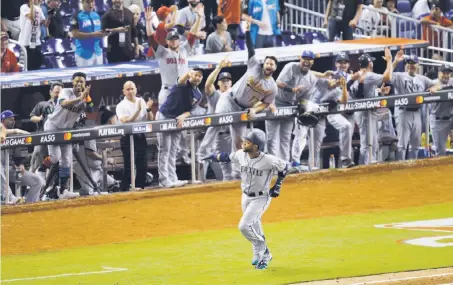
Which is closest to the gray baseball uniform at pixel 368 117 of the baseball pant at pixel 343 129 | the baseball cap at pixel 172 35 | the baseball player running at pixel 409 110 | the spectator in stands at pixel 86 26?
the baseball pant at pixel 343 129

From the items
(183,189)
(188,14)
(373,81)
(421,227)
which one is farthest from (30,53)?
(421,227)

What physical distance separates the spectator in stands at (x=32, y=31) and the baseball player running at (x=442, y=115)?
711 centimetres

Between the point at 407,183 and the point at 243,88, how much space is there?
3.28m

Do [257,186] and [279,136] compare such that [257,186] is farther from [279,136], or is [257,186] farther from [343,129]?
[343,129]

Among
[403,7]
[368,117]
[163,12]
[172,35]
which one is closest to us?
[172,35]

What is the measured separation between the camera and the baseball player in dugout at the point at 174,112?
67.8 ft

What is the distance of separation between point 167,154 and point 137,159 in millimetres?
482

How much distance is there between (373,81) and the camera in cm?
2269

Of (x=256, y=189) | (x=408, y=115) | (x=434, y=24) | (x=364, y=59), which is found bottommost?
(x=408, y=115)

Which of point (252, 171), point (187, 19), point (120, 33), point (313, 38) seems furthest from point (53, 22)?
point (252, 171)

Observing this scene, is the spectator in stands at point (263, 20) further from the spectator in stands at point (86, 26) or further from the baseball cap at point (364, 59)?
the spectator in stands at point (86, 26)

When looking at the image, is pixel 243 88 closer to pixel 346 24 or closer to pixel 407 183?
pixel 407 183

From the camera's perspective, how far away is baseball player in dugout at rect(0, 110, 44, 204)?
768 inches

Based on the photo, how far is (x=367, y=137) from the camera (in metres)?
22.7
